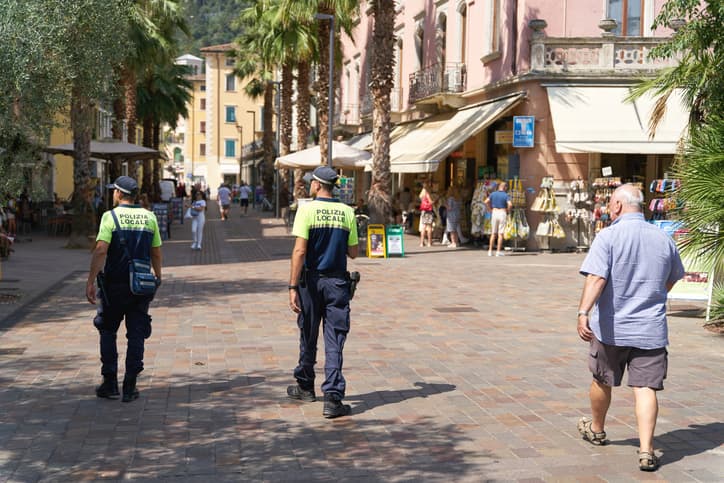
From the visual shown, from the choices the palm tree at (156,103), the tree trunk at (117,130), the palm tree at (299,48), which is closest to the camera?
the tree trunk at (117,130)

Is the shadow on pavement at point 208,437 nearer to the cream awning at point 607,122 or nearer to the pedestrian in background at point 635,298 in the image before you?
the pedestrian in background at point 635,298

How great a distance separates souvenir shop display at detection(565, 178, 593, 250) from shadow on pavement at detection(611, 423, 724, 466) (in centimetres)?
1644

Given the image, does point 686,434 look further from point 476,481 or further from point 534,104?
point 534,104

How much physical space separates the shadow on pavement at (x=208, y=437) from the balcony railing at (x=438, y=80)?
21.2m

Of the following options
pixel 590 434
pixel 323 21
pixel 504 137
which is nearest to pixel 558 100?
pixel 504 137

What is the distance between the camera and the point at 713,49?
11.1 meters

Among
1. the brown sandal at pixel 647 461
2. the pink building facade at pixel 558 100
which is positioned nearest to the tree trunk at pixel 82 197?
the pink building facade at pixel 558 100

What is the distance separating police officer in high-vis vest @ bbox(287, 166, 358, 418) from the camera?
21.5ft

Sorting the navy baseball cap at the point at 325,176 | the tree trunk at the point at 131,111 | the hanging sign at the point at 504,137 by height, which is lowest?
the navy baseball cap at the point at 325,176

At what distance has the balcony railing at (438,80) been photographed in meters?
27.8

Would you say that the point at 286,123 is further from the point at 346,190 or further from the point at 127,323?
the point at 127,323

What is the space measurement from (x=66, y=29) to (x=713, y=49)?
386 inches

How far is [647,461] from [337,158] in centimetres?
2221

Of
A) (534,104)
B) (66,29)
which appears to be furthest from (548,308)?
(534,104)
